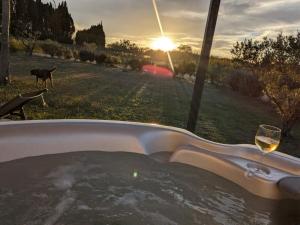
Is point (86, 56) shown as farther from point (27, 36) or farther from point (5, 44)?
point (5, 44)

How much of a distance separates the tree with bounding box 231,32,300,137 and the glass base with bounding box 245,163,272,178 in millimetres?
3641

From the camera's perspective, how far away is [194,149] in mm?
3000

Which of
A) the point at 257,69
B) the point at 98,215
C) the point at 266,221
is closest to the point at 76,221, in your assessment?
the point at 98,215

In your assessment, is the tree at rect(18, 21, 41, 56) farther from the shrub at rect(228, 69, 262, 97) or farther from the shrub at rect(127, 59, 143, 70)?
the shrub at rect(228, 69, 262, 97)

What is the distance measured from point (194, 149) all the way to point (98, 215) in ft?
4.03

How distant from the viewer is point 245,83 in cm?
1112

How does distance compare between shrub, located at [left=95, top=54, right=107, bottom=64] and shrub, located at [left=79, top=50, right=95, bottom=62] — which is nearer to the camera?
shrub, located at [left=95, top=54, right=107, bottom=64]

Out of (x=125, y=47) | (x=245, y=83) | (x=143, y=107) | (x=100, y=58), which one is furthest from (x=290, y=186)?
(x=125, y=47)

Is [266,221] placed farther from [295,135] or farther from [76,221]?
[295,135]

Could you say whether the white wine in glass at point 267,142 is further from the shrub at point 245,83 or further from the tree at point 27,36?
the tree at point 27,36

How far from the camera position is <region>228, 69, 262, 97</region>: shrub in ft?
35.1

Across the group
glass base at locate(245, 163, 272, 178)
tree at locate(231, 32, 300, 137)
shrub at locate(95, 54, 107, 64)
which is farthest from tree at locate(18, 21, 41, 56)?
glass base at locate(245, 163, 272, 178)

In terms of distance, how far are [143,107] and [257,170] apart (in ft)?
14.7

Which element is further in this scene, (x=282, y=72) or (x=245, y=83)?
(x=245, y=83)
